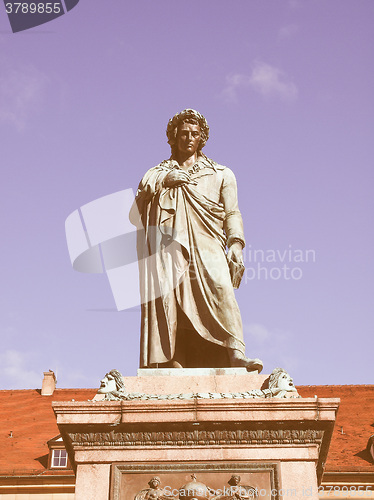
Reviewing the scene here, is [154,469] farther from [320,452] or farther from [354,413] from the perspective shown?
[354,413]

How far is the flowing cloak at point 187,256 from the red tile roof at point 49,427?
16.1m

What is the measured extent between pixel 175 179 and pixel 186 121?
1140mm

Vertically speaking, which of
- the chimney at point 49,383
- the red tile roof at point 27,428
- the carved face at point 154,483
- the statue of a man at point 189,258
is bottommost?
the carved face at point 154,483

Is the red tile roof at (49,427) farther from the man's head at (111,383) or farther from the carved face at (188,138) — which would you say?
the man's head at (111,383)

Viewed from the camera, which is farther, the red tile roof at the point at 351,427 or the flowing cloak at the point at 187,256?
the red tile roof at the point at 351,427

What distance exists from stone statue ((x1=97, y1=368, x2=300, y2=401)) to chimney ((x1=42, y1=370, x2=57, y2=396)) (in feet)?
85.0

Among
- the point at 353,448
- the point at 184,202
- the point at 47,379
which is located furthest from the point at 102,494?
the point at 47,379

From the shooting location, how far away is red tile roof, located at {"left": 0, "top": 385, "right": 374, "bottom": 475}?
83.7 feet

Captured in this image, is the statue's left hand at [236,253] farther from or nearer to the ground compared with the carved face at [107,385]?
farther from the ground

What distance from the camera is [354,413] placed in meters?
28.7

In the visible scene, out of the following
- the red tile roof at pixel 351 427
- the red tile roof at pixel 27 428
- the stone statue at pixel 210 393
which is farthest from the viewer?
the red tile roof at pixel 27 428

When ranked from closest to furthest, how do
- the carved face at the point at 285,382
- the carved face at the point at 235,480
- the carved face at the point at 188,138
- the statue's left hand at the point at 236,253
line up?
the carved face at the point at 235,480 → the carved face at the point at 285,382 → the statue's left hand at the point at 236,253 → the carved face at the point at 188,138

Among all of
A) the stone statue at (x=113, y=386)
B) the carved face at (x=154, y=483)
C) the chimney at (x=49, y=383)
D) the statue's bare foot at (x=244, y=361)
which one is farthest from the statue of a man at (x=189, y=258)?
the chimney at (x=49, y=383)

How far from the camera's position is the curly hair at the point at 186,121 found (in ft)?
35.4
